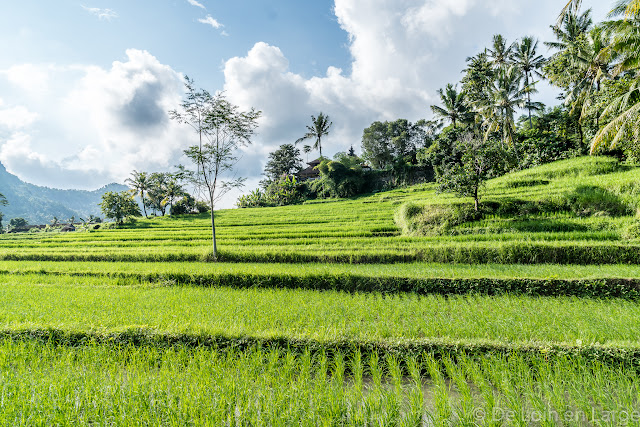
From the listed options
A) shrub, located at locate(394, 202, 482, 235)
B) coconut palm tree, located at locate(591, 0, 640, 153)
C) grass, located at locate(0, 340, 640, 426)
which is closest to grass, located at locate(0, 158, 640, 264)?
shrub, located at locate(394, 202, 482, 235)

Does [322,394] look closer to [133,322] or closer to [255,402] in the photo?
[255,402]

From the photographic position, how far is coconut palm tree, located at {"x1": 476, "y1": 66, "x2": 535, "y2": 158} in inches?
1036

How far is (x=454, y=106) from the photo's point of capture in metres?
33.1

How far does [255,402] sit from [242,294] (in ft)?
16.8

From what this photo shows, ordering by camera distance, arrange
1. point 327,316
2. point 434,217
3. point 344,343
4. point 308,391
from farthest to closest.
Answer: point 434,217, point 327,316, point 344,343, point 308,391

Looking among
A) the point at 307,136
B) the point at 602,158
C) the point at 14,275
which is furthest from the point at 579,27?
the point at 14,275

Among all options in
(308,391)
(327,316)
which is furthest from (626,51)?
(308,391)

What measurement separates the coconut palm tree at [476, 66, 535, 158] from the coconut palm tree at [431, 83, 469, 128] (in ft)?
14.8

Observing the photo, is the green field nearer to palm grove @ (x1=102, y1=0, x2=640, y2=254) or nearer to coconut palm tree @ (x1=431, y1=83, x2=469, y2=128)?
palm grove @ (x1=102, y1=0, x2=640, y2=254)

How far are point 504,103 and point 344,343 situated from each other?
3088cm

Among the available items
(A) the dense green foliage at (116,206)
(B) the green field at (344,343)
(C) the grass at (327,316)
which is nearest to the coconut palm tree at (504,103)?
(B) the green field at (344,343)

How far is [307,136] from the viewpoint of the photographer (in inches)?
1880

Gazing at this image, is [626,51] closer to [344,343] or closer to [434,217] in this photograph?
[434,217]

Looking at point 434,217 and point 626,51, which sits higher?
point 626,51
